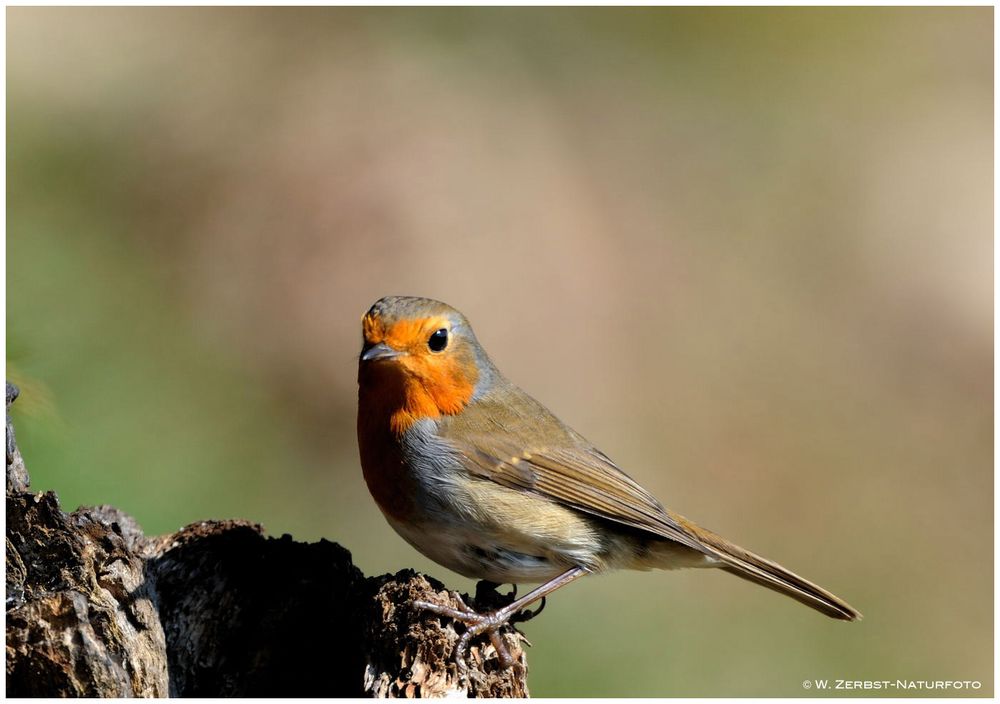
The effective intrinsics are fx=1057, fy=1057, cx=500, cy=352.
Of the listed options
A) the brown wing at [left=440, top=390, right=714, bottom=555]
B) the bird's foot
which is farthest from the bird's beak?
the bird's foot

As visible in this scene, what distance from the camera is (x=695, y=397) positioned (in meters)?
9.08

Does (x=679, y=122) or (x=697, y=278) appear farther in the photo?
(x=679, y=122)

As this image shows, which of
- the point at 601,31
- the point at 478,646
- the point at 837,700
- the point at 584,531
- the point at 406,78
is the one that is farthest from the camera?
the point at 601,31

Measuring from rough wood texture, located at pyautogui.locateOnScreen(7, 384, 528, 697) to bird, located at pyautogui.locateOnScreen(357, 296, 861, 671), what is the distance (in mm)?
437

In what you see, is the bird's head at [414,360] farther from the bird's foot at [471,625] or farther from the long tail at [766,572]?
Result: the long tail at [766,572]

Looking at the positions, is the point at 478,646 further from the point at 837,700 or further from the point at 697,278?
the point at 697,278

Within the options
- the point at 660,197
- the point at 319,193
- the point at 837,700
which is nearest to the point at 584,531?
the point at 837,700

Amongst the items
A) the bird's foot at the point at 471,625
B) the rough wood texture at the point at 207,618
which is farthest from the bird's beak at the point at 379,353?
the bird's foot at the point at 471,625

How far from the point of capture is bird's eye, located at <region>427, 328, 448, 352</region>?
161 inches

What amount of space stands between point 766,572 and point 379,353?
1834mm

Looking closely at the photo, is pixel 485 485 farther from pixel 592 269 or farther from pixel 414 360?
pixel 592 269

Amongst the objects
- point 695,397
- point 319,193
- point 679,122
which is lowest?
point 695,397

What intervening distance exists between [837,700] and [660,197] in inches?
219

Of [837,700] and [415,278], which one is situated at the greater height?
[415,278]
